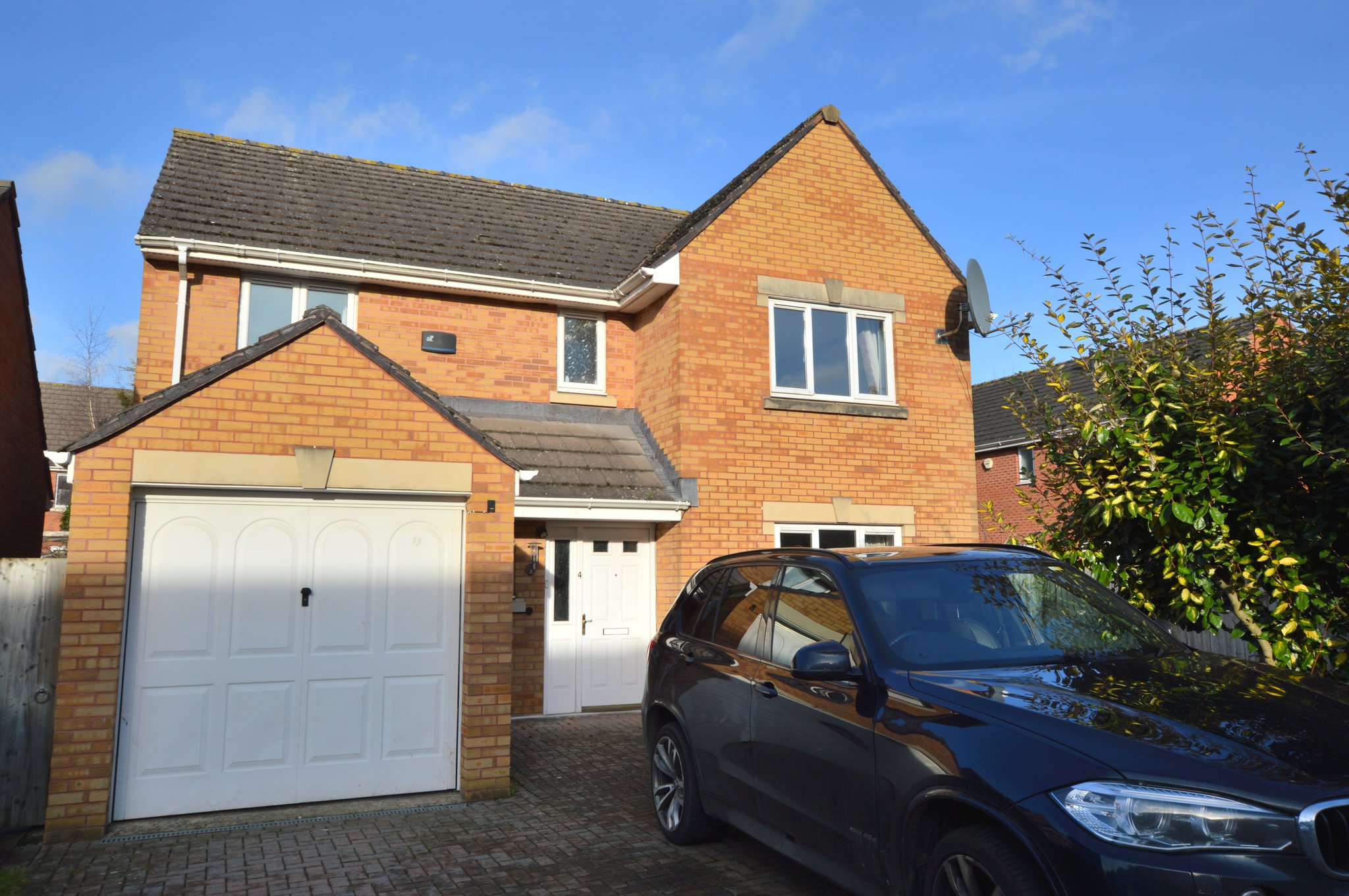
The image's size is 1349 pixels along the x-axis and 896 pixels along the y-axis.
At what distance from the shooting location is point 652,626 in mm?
11312

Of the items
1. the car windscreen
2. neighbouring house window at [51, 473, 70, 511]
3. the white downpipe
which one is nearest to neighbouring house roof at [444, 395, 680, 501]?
the white downpipe

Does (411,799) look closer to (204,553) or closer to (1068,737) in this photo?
(204,553)

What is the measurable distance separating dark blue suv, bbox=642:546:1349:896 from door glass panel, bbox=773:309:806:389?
6.15 m

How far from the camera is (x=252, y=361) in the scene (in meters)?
6.86

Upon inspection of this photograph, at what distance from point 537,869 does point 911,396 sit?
27.5 ft

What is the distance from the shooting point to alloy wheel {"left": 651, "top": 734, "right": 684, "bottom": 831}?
5.83 metres

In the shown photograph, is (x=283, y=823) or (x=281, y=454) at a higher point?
(x=281, y=454)

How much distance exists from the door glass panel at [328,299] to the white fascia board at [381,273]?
0.68ft

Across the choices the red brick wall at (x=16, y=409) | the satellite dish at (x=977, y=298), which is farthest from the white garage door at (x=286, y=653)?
the satellite dish at (x=977, y=298)

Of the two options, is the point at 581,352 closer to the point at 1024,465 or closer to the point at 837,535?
the point at 837,535

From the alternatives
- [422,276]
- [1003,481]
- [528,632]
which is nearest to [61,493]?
[422,276]

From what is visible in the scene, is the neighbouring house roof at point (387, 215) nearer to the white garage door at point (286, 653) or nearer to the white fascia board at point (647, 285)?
the white fascia board at point (647, 285)

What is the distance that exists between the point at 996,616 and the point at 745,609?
1563 millimetres

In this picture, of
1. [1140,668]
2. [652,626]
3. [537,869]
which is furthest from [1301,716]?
[652,626]
